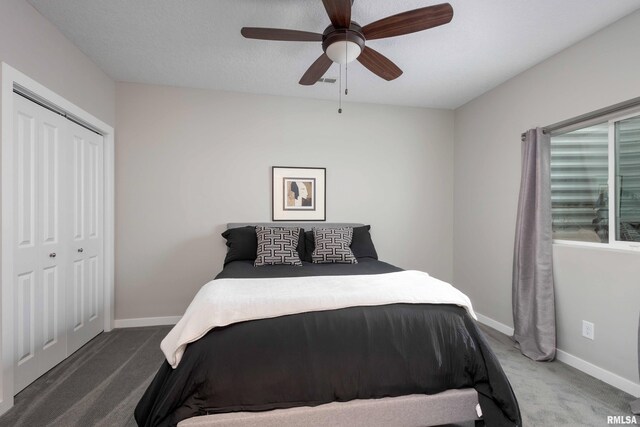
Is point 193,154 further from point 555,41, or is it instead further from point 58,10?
point 555,41

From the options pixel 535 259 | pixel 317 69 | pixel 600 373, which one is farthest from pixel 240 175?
pixel 600 373

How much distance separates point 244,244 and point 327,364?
180 cm

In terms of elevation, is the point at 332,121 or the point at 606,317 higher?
the point at 332,121

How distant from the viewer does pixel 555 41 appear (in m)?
2.43

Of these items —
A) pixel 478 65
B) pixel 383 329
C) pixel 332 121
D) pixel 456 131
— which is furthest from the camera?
pixel 456 131

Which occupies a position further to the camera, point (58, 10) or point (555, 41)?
point (555, 41)

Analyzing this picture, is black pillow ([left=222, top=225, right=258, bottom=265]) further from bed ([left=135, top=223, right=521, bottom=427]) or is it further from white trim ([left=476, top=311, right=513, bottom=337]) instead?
white trim ([left=476, top=311, right=513, bottom=337])

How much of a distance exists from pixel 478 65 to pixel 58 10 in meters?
3.40

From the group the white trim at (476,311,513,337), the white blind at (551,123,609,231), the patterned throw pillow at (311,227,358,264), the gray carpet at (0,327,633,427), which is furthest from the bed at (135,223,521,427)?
the white trim at (476,311,513,337)

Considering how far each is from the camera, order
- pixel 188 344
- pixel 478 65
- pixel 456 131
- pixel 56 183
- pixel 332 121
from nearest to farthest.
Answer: pixel 188 344
pixel 56 183
pixel 478 65
pixel 332 121
pixel 456 131

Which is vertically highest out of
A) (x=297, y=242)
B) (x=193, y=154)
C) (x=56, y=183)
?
(x=193, y=154)

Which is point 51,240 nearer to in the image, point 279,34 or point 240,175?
point 240,175

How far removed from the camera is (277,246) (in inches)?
116

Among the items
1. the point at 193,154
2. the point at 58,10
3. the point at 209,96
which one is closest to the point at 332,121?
the point at 209,96
